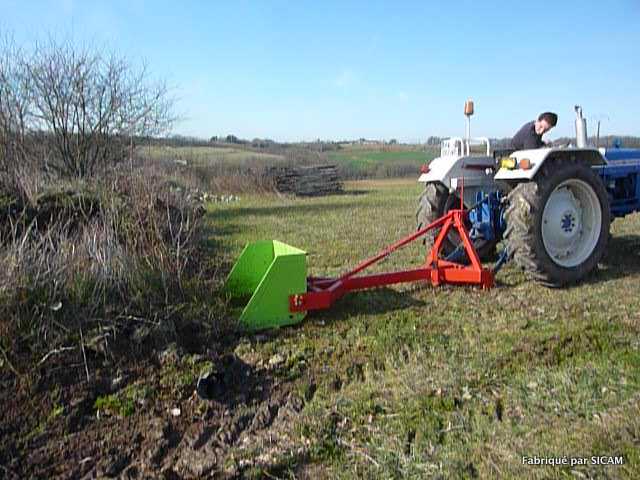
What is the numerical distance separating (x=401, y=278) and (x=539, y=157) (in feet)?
6.23

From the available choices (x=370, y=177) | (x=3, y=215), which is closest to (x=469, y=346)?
(x=3, y=215)

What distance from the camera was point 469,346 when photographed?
4.04 metres

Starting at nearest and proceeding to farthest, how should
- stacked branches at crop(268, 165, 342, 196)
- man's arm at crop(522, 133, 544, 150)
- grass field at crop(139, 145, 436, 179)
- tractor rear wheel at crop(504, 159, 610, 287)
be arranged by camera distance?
1. tractor rear wheel at crop(504, 159, 610, 287)
2. man's arm at crop(522, 133, 544, 150)
3. stacked branches at crop(268, 165, 342, 196)
4. grass field at crop(139, 145, 436, 179)

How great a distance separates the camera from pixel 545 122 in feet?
19.0

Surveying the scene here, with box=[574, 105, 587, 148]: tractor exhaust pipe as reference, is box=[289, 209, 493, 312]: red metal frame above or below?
below

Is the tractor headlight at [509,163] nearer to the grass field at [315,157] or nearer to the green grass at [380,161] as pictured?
the grass field at [315,157]

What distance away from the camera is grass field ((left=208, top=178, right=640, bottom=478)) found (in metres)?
2.66

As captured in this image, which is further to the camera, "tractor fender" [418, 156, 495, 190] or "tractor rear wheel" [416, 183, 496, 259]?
"tractor rear wheel" [416, 183, 496, 259]

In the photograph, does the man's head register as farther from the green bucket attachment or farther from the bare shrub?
the bare shrub

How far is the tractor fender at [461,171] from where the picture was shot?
6.04m

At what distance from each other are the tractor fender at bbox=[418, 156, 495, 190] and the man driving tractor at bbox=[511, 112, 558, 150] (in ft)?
1.23

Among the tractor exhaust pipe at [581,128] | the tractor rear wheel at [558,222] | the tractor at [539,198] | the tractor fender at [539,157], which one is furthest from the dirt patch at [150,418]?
the tractor exhaust pipe at [581,128]

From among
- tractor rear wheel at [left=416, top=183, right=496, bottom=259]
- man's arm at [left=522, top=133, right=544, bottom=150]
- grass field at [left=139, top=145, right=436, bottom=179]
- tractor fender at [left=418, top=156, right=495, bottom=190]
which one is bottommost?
tractor rear wheel at [left=416, top=183, right=496, bottom=259]

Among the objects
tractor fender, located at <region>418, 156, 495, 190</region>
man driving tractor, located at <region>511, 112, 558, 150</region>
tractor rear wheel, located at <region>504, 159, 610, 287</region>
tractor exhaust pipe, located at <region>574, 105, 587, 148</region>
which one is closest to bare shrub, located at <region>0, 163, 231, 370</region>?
tractor fender, located at <region>418, 156, 495, 190</region>
